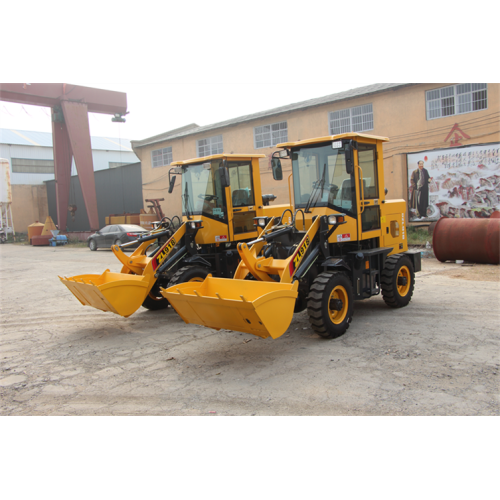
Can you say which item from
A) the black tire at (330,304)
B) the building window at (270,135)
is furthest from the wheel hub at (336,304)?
the building window at (270,135)

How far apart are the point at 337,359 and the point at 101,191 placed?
32412 mm

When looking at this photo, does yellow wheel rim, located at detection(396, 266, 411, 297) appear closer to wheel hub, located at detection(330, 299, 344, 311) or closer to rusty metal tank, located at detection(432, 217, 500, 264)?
wheel hub, located at detection(330, 299, 344, 311)

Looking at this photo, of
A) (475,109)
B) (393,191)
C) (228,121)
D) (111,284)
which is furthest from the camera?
(228,121)

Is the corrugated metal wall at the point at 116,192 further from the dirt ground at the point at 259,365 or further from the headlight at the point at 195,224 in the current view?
the dirt ground at the point at 259,365

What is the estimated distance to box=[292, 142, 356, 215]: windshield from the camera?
638 centimetres

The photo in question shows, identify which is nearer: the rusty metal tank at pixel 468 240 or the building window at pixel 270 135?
the rusty metal tank at pixel 468 240

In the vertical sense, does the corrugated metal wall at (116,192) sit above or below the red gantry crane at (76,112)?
below

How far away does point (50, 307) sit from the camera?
8.71 m

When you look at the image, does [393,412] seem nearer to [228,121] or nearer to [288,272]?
[288,272]

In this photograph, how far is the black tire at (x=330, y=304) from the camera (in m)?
5.55

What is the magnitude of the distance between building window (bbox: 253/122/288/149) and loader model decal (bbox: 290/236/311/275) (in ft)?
51.5

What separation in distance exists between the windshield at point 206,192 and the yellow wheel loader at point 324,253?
4.00 feet

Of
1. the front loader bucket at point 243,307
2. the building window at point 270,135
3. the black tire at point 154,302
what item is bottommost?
the black tire at point 154,302

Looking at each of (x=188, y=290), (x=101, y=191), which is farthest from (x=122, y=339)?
(x=101, y=191)
